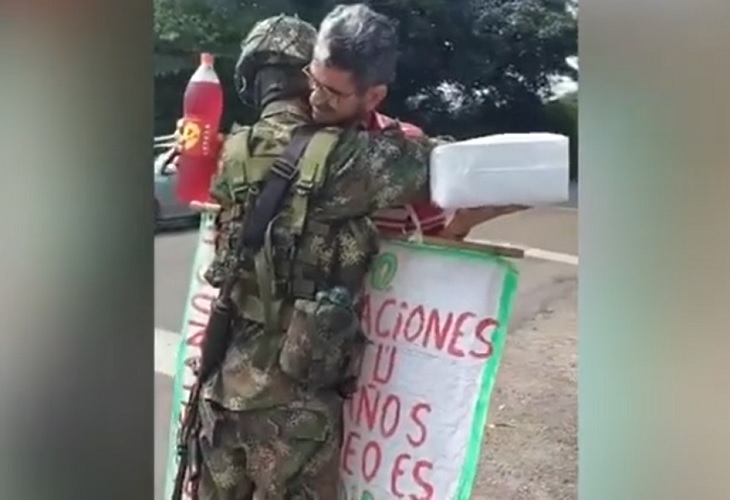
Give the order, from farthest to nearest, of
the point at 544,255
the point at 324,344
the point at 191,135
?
the point at 191,135, the point at 324,344, the point at 544,255

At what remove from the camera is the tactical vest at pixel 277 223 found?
1019 millimetres

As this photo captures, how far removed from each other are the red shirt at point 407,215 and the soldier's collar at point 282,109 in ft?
0.26

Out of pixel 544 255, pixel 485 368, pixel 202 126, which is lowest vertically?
pixel 485 368

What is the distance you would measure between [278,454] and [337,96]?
1.19 ft

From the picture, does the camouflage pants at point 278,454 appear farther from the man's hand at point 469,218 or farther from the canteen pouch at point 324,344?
the man's hand at point 469,218

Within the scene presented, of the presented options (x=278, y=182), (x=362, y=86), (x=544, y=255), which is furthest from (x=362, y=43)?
(x=544, y=255)

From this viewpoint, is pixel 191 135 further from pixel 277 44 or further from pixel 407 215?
pixel 407 215

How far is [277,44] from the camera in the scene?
3.48ft

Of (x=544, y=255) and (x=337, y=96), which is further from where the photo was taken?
(x=337, y=96)

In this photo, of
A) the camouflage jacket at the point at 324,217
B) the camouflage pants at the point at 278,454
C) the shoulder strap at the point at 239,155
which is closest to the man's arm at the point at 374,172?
the camouflage jacket at the point at 324,217
